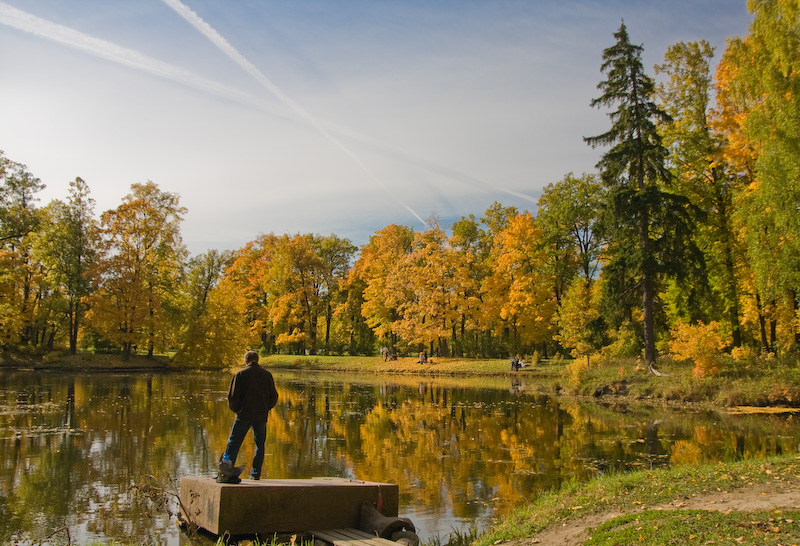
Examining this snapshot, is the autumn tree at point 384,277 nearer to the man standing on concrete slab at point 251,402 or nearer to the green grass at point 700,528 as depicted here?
the man standing on concrete slab at point 251,402

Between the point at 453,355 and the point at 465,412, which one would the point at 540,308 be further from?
the point at 465,412

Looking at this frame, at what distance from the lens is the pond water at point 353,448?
28.9 feet

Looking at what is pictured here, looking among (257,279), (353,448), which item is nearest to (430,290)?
(257,279)

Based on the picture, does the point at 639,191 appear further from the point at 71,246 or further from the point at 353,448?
the point at 71,246

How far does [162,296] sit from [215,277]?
1915cm

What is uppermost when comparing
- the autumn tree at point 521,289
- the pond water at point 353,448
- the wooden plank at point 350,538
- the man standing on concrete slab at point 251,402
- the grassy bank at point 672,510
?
the autumn tree at point 521,289

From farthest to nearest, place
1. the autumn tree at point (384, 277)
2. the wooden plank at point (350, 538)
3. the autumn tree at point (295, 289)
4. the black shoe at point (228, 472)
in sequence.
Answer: the autumn tree at point (295, 289), the autumn tree at point (384, 277), the black shoe at point (228, 472), the wooden plank at point (350, 538)

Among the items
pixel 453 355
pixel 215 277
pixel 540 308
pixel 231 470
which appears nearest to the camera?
pixel 231 470

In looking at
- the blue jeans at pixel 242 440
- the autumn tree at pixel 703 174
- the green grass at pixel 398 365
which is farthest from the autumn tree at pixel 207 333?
the blue jeans at pixel 242 440

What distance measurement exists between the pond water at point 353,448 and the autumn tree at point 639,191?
7016 millimetres

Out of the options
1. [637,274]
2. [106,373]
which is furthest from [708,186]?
[106,373]

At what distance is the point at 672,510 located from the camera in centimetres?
675

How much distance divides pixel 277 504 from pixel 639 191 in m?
23.6

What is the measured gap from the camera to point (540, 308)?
44.9 m
